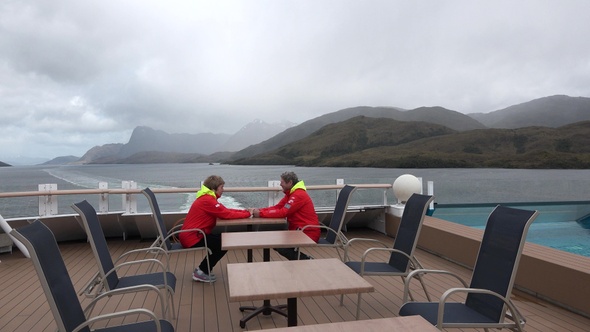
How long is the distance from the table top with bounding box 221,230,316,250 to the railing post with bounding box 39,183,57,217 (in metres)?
3.76

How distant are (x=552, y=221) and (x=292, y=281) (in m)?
11.4

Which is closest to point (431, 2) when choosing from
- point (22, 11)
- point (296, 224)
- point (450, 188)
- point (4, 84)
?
point (450, 188)

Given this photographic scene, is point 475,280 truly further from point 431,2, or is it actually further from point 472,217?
point 431,2

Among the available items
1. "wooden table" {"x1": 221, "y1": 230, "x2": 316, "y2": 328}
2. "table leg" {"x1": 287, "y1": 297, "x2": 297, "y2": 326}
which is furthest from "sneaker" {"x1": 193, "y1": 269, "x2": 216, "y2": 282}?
"table leg" {"x1": 287, "y1": 297, "x2": 297, "y2": 326}

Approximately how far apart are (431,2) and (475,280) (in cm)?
6040

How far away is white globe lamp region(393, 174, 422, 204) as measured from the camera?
6246 mm

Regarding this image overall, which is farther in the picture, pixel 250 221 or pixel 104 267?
pixel 250 221

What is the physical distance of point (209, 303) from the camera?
3.50 metres

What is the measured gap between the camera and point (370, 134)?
251 ft

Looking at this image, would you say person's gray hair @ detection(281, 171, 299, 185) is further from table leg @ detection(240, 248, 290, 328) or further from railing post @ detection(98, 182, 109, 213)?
railing post @ detection(98, 182, 109, 213)

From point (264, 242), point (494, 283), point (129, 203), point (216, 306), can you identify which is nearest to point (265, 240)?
point (264, 242)

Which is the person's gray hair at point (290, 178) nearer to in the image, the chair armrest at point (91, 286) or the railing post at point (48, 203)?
the chair armrest at point (91, 286)

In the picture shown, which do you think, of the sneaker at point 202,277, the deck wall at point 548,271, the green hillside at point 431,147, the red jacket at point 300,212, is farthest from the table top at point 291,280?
the green hillside at point 431,147

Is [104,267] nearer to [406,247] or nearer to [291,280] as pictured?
[291,280]
